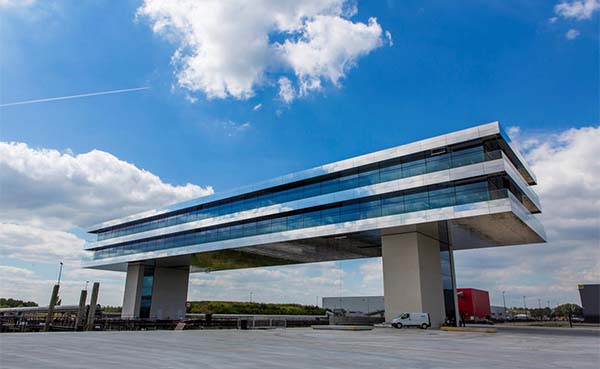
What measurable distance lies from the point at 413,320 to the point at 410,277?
3282mm

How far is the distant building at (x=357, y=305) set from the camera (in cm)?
5197

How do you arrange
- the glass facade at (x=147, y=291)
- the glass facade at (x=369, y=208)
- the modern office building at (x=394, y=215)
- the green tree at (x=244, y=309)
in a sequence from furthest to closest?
the green tree at (x=244, y=309) → the glass facade at (x=147, y=291) → the modern office building at (x=394, y=215) → the glass facade at (x=369, y=208)

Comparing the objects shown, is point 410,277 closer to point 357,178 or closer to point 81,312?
point 357,178

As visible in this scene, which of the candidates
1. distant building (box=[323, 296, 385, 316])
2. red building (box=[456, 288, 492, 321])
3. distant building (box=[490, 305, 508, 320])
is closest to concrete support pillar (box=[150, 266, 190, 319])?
distant building (box=[323, 296, 385, 316])

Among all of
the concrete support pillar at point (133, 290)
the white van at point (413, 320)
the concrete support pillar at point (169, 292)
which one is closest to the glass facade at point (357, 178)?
the white van at point (413, 320)

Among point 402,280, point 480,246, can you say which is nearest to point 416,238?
point 402,280

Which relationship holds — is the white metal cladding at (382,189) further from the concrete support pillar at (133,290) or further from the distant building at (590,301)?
the distant building at (590,301)

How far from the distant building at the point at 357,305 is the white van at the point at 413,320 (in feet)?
73.8

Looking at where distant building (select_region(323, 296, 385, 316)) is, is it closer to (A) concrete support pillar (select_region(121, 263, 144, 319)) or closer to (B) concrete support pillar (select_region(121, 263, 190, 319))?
(B) concrete support pillar (select_region(121, 263, 190, 319))

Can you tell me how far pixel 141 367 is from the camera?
8.54 m

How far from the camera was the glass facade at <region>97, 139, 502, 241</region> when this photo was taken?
28641mm

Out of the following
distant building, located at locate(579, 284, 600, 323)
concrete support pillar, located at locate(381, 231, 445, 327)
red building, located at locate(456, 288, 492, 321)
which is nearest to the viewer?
concrete support pillar, located at locate(381, 231, 445, 327)

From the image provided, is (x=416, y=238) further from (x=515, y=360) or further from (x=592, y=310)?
(x=592, y=310)

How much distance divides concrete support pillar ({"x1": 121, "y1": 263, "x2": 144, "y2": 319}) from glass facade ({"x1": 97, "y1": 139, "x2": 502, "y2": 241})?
35.6ft
